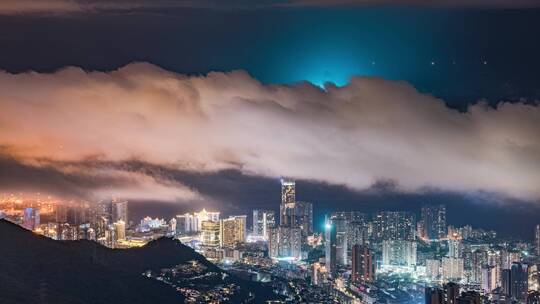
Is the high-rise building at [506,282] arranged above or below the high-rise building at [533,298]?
above

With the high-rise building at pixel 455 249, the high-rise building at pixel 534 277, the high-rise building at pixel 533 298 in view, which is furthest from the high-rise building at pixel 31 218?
the high-rise building at pixel 455 249

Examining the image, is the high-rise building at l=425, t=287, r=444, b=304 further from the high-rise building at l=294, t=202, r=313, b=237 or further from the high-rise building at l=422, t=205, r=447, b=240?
the high-rise building at l=294, t=202, r=313, b=237

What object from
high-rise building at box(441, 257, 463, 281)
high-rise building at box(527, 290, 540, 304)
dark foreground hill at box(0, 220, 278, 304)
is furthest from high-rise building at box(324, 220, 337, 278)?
dark foreground hill at box(0, 220, 278, 304)

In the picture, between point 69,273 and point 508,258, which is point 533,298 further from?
point 69,273

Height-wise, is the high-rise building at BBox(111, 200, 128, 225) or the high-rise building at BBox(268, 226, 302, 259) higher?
the high-rise building at BBox(111, 200, 128, 225)

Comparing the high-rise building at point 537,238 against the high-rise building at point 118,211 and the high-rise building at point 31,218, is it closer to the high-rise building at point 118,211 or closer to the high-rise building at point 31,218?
the high-rise building at point 118,211

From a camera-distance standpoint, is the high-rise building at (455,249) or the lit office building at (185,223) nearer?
the lit office building at (185,223)

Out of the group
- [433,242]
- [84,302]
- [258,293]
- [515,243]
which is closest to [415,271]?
[433,242]

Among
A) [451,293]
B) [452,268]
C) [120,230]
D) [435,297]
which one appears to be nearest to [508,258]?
[452,268]
